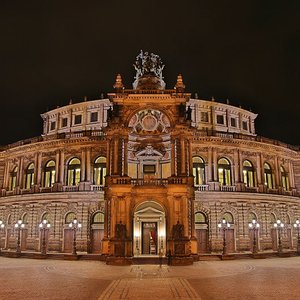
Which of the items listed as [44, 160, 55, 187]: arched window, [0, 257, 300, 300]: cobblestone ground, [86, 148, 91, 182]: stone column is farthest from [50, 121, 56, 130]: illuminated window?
[0, 257, 300, 300]: cobblestone ground

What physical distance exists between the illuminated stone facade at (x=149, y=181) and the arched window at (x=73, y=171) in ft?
0.44

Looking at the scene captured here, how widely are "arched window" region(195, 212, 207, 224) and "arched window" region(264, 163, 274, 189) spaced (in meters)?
11.3

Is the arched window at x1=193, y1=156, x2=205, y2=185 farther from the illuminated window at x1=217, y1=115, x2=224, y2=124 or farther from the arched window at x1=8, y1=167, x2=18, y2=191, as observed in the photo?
the arched window at x1=8, y1=167, x2=18, y2=191

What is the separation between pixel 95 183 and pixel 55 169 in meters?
5.99

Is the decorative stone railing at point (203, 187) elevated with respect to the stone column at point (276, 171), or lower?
lower

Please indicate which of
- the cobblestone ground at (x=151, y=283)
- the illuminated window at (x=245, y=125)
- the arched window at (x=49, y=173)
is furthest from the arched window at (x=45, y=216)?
the illuminated window at (x=245, y=125)

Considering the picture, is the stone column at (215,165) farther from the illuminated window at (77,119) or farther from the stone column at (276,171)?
the illuminated window at (77,119)

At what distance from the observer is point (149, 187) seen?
37688 millimetres

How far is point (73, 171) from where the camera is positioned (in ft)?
157

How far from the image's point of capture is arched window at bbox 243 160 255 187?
4859 cm

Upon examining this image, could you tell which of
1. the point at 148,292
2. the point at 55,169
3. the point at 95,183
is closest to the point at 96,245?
the point at 95,183

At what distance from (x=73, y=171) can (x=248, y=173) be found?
76.9 ft

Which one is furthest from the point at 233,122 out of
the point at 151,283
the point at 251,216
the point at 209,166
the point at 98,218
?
the point at 151,283

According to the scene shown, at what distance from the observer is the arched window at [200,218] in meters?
45.0
